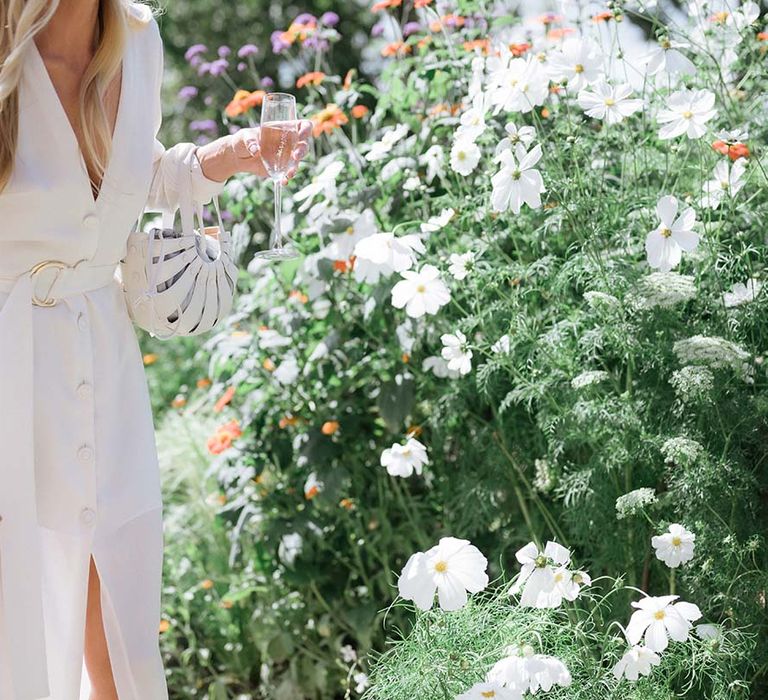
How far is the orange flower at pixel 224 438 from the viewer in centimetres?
329

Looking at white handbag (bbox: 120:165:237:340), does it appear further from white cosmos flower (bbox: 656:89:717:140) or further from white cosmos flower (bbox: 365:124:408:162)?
white cosmos flower (bbox: 656:89:717:140)

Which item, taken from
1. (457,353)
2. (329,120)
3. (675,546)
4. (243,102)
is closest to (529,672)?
(675,546)

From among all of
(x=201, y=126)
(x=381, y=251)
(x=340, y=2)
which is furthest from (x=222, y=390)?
(x=340, y=2)

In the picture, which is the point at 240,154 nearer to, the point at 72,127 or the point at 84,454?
the point at 72,127

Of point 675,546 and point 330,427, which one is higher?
point 675,546

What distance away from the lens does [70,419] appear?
7.08 ft

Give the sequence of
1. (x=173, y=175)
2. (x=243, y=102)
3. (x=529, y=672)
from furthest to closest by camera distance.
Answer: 1. (x=243, y=102)
2. (x=173, y=175)
3. (x=529, y=672)

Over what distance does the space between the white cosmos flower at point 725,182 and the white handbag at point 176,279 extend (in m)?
1.05

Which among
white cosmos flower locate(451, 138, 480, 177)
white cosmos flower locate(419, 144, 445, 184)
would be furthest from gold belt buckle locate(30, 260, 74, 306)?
white cosmos flower locate(419, 144, 445, 184)

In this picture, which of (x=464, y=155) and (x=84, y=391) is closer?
(x=84, y=391)

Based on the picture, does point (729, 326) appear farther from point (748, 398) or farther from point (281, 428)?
point (281, 428)

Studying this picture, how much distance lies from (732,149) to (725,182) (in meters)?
Result: 0.07

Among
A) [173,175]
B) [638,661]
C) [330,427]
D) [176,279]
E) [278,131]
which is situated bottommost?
[330,427]

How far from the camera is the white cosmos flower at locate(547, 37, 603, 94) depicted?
8.72 feet
